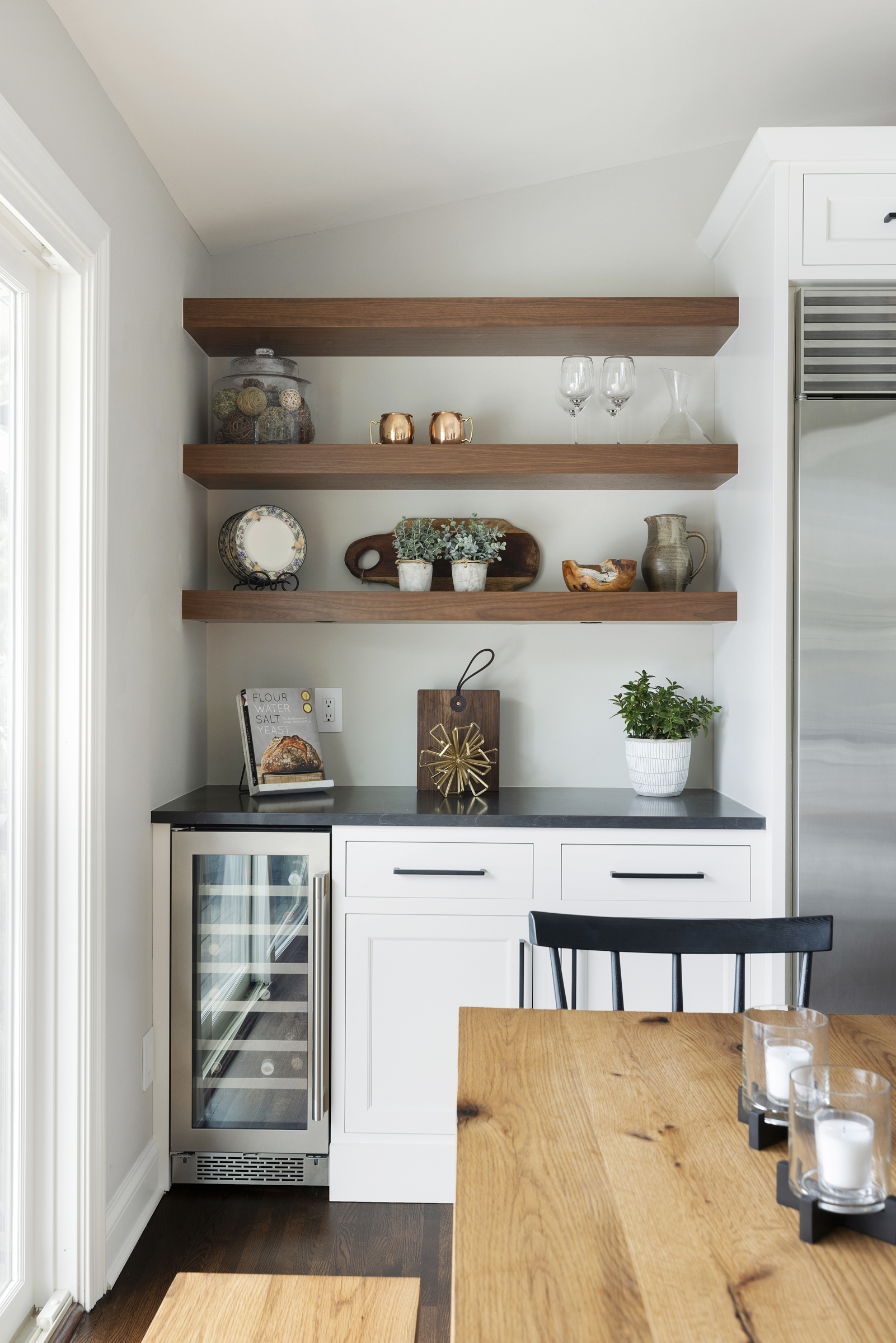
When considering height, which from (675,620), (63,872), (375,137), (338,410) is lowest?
(63,872)

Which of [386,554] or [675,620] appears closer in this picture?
[675,620]

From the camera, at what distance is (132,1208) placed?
81.7 inches

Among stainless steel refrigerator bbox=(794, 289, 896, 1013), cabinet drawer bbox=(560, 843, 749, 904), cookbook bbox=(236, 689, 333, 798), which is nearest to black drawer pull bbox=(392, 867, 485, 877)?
cabinet drawer bbox=(560, 843, 749, 904)

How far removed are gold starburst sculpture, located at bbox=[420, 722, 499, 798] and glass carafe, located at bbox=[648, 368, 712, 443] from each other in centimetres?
100

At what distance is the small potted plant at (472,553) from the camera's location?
8.36 ft

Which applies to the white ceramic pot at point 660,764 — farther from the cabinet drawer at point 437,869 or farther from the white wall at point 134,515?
the white wall at point 134,515

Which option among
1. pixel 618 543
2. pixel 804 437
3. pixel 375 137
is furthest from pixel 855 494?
pixel 375 137

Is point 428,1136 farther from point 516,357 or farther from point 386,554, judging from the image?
point 516,357

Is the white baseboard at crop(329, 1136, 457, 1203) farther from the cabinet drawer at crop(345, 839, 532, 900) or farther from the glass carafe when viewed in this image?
the glass carafe

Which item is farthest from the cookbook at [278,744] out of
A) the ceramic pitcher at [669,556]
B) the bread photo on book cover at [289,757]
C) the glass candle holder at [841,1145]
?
the glass candle holder at [841,1145]

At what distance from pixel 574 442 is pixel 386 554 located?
645 millimetres

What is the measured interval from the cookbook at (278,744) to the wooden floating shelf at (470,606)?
0.27 metres

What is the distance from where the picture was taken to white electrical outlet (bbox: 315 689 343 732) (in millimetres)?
2805

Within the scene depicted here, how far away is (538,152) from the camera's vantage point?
2.57 metres
